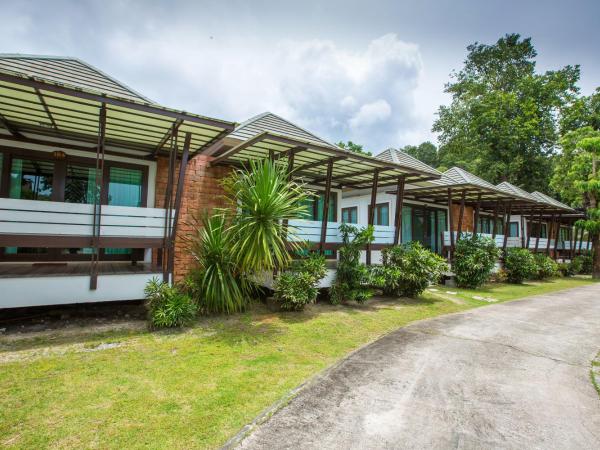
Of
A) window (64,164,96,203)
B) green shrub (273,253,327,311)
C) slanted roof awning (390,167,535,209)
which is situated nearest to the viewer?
green shrub (273,253,327,311)

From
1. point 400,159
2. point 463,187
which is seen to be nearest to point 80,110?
point 400,159

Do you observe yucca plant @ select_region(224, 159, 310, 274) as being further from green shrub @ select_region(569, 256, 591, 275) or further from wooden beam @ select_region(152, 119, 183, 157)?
green shrub @ select_region(569, 256, 591, 275)

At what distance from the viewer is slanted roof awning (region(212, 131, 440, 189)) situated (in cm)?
711

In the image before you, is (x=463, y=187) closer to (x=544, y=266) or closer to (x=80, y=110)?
(x=544, y=266)

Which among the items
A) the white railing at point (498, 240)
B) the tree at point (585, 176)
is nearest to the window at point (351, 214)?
the white railing at point (498, 240)

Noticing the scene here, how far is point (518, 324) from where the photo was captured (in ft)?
22.8

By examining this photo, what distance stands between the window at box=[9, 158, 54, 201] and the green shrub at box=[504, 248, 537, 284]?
1663 cm

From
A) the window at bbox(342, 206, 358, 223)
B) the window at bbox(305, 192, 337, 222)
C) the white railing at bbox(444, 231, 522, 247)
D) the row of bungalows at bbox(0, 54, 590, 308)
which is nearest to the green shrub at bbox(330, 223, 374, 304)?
the row of bungalows at bbox(0, 54, 590, 308)

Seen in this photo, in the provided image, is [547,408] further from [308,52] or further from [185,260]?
[308,52]

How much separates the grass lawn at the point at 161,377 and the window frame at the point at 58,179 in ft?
9.77

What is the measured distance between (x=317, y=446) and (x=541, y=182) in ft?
100

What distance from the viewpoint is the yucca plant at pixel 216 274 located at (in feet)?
21.0

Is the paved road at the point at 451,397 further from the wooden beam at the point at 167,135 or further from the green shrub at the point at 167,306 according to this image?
the wooden beam at the point at 167,135

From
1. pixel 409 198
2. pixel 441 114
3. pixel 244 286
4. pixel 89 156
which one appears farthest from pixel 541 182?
pixel 89 156
